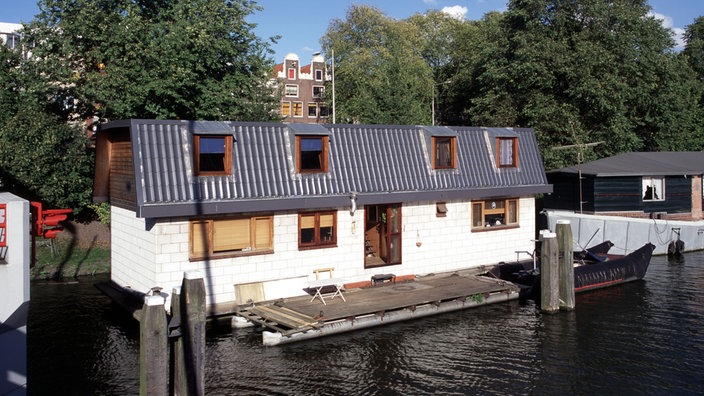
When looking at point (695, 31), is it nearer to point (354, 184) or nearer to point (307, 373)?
point (354, 184)

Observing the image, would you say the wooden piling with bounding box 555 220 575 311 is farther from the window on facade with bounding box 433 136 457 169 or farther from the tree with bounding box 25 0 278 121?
the tree with bounding box 25 0 278 121

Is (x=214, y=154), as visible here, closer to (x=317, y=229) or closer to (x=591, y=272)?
(x=317, y=229)

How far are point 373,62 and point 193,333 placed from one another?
5451 cm

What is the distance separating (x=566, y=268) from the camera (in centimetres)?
1967

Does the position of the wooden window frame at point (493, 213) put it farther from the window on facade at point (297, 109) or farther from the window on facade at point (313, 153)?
the window on facade at point (297, 109)

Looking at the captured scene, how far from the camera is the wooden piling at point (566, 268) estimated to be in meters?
19.7

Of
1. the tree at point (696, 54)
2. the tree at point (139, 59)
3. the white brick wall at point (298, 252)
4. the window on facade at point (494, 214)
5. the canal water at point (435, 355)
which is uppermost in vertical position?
the tree at point (696, 54)

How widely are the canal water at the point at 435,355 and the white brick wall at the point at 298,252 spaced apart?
1.69 metres

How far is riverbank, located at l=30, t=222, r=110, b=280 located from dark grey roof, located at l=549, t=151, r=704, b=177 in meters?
25.4

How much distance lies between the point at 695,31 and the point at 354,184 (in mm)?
76076

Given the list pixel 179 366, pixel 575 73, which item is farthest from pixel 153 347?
pixel 575 73

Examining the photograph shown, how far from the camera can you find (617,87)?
4172 cm

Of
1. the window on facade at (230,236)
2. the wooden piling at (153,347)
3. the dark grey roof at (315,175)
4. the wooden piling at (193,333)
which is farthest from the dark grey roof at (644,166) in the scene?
the wooden piling at (153,347)

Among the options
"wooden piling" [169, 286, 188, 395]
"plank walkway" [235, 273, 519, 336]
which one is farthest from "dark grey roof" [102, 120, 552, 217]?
"wooden piling" [169, 286, 188, 395]
